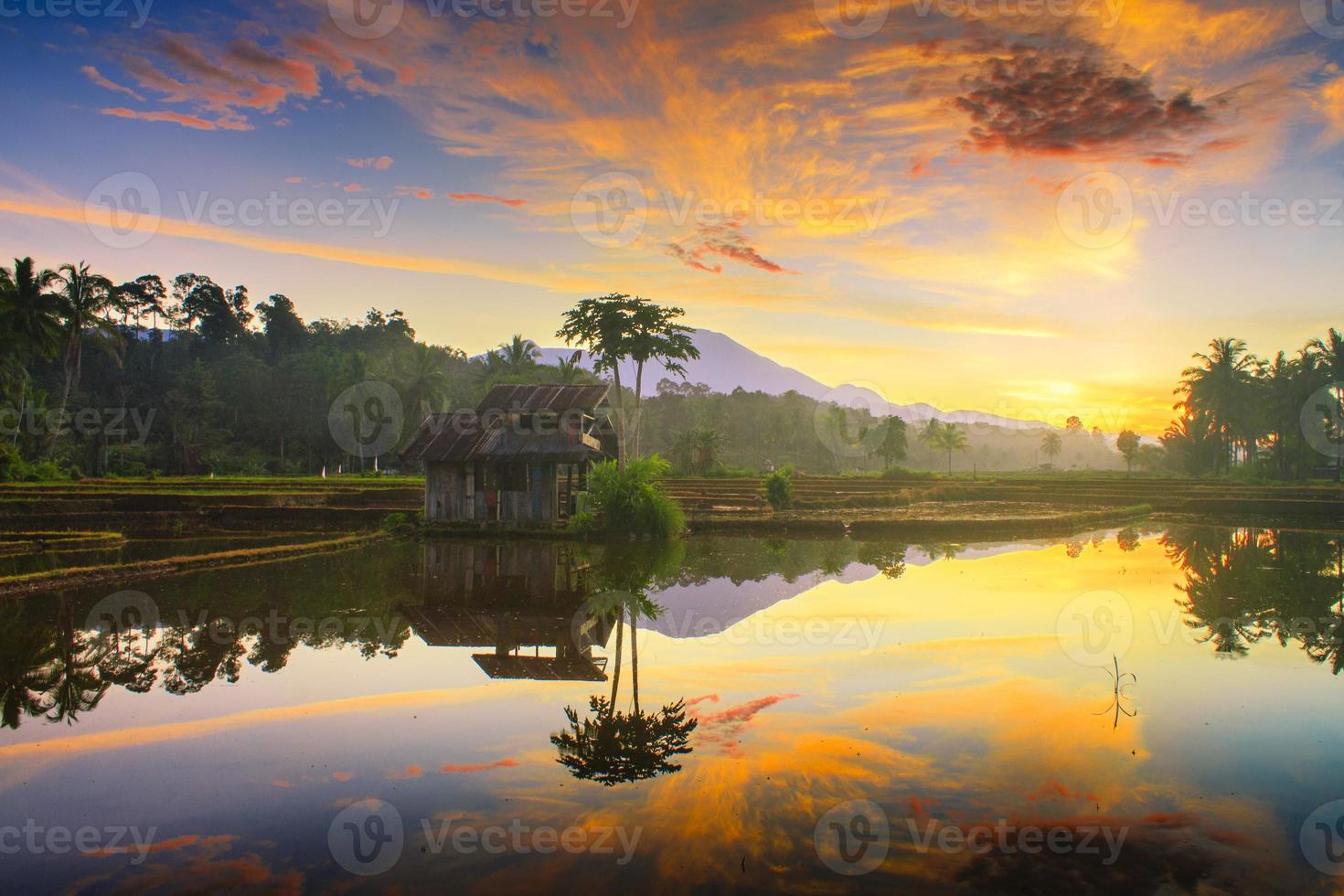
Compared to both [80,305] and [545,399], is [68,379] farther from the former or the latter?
[545,399]

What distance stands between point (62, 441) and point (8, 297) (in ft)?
31.7

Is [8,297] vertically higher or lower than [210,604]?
higher

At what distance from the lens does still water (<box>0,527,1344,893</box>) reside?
5.31m

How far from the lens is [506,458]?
24984 millimetres

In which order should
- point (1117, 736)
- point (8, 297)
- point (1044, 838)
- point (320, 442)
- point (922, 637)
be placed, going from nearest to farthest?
point (1044, 838) < point (1117, 736) < point (922, 637) < point (8, 297) < point (320, 442)

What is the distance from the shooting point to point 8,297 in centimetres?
4056

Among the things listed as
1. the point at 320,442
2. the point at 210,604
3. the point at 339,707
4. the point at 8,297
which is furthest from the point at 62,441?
the point at 339,707

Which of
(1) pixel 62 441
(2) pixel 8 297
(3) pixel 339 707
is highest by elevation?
(2) pixel 8 297

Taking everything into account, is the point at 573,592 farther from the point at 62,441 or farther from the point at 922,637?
the point at 62,441

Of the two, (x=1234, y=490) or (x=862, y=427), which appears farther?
(x=862, y=427)
